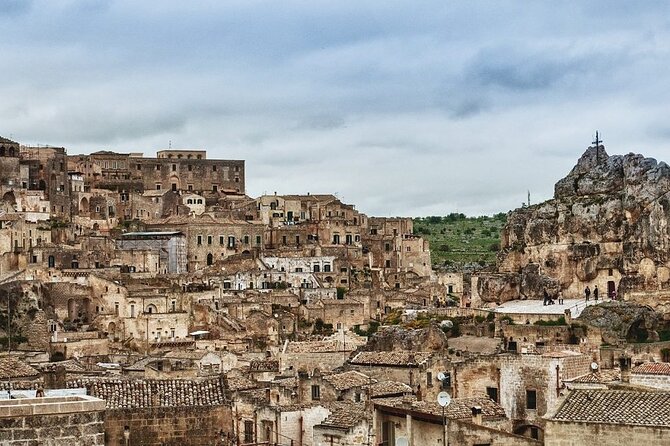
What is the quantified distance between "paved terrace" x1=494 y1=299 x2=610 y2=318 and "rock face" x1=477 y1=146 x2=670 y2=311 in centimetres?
143

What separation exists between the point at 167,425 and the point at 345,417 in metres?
6.24

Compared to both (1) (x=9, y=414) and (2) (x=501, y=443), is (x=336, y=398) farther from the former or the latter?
(1) (x=9, y=414)

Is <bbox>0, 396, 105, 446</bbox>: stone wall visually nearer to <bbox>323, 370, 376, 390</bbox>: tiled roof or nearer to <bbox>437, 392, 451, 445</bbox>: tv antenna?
<bbox>437, 392, 451, 445</bbox>: tv antenna

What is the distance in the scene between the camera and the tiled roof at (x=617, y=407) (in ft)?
73.4

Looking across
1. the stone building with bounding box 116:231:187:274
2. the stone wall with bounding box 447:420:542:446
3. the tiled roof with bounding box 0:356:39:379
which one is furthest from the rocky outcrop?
the stone building with bounding box 116:231:187:274

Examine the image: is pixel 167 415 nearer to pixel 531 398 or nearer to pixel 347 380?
pixel 531 398

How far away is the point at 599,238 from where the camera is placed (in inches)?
2608

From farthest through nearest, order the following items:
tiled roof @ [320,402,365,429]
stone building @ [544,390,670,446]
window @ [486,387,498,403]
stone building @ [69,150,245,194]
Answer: stone building @ [69,150,245,194] → window @ [486,387,498,403] → tiled roof @ [320,402,365,429] → stone building @ [544,390,670,446]

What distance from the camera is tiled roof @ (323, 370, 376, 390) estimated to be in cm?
3606

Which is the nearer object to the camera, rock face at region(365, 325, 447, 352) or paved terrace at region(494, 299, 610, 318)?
rock face at region(365, 325, 447, 352)

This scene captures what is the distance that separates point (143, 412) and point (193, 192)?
83.6 metres

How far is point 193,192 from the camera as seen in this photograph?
106062 millimetres

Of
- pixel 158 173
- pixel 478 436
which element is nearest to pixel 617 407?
pixel 478 436

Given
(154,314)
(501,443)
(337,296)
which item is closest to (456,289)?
(337,296)
